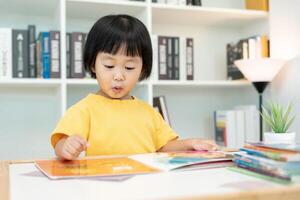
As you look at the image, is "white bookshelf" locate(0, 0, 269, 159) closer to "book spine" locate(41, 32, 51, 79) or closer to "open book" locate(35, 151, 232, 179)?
"book spine" locate(41, 32, 51, 79)

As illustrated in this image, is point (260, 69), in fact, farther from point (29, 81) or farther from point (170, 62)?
point (29, 81)

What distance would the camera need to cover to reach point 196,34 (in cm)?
262

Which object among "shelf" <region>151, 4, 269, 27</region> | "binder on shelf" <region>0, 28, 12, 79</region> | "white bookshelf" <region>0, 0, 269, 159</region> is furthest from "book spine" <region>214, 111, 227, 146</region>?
"binder on shelf" <region>0, 28, 12, 79</region>

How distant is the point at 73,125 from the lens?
1117 millimetres

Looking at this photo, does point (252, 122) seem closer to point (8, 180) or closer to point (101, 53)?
point (101, 53)

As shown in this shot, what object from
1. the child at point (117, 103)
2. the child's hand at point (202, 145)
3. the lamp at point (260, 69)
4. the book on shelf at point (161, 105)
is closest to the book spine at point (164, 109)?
the book on shelf at point (161, 105)

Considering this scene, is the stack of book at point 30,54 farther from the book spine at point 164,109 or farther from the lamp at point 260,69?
the lamp at point 260,69

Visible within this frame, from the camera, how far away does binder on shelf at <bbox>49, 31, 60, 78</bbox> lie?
1971 mm

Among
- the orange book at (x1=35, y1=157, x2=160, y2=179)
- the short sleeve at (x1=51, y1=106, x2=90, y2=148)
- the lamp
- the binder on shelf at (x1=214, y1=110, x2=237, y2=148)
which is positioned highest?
the lamp

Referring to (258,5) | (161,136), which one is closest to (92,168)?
(161,136)

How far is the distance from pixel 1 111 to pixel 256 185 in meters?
1.90

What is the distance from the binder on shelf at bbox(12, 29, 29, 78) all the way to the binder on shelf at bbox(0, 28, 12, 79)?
19 millimetres

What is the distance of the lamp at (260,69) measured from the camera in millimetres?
2127

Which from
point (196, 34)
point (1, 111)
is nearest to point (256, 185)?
point (1, 111)
